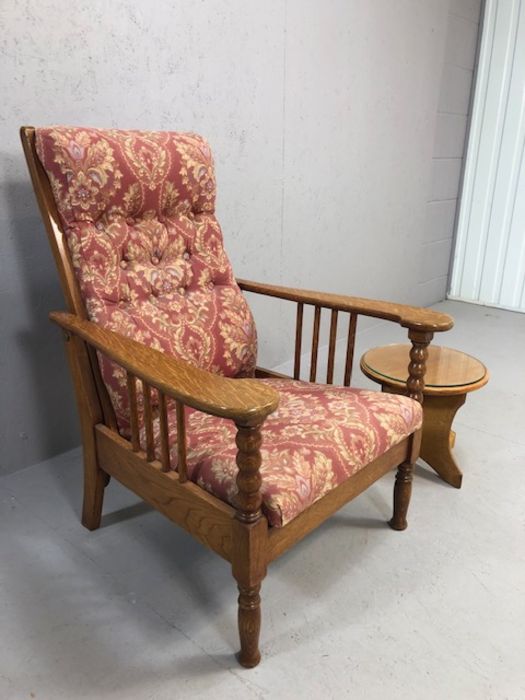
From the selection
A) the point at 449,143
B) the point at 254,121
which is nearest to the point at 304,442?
the point at 254,121

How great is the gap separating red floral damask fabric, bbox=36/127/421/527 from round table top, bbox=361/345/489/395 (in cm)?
32

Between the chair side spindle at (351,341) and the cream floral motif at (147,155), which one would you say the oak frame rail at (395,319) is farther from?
the cream floral motif at (147,155)

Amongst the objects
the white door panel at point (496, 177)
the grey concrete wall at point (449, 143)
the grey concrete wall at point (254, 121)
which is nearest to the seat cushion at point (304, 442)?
the grey concrete wall at point (254, 121)

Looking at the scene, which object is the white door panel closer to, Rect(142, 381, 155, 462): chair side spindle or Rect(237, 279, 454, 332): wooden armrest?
Rect(237, 279, 454, 332): wooden armrest

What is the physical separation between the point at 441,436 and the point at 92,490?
106 centimetres

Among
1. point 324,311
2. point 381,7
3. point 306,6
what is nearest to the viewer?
point 306,6

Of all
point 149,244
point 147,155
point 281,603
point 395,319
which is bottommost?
point 281,603

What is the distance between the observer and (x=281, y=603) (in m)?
1.33

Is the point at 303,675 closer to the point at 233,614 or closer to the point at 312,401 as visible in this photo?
the point at 233,614

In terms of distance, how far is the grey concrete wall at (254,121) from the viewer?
5.40 feet

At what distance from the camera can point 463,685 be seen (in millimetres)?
1140

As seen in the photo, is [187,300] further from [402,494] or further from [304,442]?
[402,494]

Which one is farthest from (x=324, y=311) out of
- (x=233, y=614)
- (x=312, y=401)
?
(x=233, y=614)

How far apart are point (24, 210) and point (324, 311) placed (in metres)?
1.62
